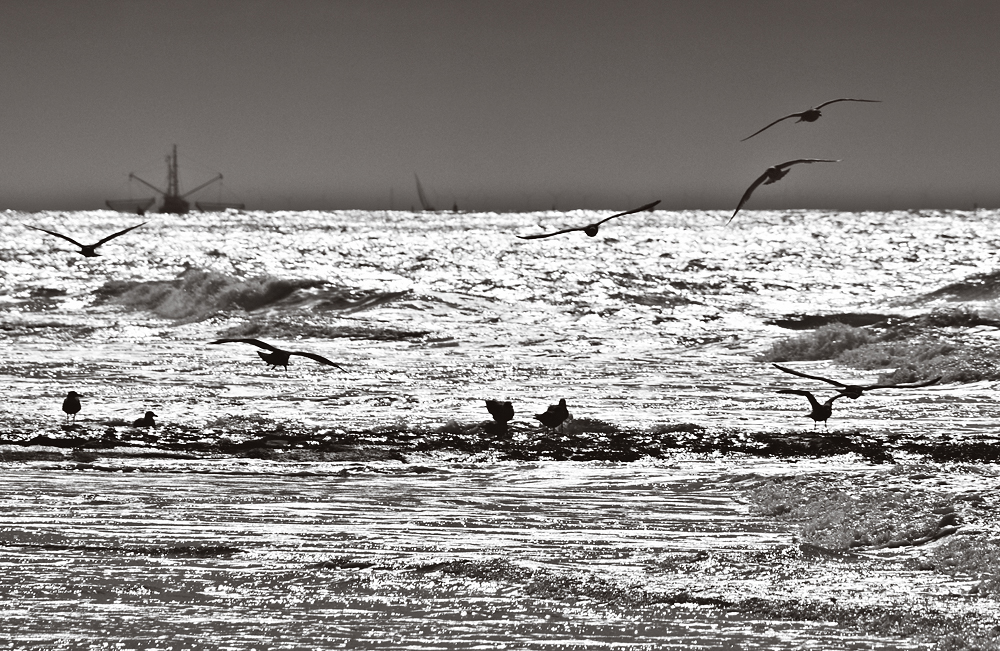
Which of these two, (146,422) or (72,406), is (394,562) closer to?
(146,422)

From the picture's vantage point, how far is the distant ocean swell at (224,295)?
30.2 metres

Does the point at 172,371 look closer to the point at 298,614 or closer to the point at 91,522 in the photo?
the point at 91,522

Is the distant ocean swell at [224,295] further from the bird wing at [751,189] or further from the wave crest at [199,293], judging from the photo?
the bird wing at [751,189]

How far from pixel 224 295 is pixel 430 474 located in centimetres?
2070

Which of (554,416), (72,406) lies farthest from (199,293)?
(554,416)

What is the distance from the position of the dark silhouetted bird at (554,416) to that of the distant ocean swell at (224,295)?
49.4 ft

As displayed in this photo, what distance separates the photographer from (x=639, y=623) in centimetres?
820

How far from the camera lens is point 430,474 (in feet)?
40.1

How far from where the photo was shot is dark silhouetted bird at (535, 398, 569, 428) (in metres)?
14.6

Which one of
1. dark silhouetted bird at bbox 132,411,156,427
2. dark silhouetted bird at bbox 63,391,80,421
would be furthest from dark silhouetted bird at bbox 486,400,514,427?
dark silhouetted bird at bbox 63,391,80,421

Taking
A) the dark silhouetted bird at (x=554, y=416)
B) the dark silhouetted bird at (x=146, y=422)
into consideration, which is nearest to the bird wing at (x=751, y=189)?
the dark silhouetted bird at (x=554, y=416)

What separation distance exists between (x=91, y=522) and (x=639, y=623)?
441cm

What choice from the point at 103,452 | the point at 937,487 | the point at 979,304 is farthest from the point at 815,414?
the point at 979,304

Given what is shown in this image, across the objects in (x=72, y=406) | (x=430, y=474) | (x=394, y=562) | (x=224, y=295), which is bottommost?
(x=394, y=562)
